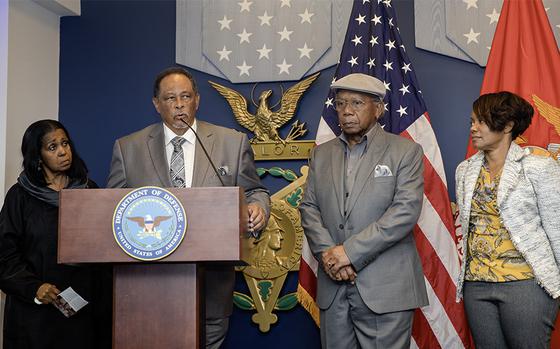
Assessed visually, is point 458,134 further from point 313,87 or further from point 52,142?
point 52,142

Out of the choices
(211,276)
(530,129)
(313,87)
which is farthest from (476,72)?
(211,276)

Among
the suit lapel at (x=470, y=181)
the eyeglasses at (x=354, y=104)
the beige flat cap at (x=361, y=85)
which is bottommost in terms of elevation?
the suit lapel at (x=470, y=181)

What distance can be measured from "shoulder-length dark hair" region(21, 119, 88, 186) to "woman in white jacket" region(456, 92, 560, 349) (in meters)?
1.81

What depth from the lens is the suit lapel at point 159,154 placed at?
2559 millimetres

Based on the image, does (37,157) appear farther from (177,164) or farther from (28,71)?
(28,71)

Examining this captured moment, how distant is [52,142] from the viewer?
3264 millimetres

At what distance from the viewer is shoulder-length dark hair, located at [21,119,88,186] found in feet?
10.6

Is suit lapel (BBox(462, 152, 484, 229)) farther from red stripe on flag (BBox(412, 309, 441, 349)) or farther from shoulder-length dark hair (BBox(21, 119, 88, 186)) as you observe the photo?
shoulder-length dark hair (BBox(21, 119, 88, 186))

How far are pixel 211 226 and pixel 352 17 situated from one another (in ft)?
7.28

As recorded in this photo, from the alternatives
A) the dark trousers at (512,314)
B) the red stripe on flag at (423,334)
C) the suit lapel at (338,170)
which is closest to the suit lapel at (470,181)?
the dark trousers at (512,314)

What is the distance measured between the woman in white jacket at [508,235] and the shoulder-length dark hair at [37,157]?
5.93 ft

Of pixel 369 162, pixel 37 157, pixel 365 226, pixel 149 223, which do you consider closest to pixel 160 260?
pixel 149 223

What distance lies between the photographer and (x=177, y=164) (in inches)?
102

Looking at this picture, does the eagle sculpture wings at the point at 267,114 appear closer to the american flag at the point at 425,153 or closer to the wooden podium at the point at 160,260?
the american flag at the point at 425,153
